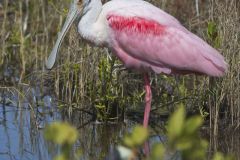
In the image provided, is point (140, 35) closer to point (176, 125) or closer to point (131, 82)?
point (131, 82)

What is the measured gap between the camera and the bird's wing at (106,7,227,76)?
727 centimetres

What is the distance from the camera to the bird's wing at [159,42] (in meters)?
7.27

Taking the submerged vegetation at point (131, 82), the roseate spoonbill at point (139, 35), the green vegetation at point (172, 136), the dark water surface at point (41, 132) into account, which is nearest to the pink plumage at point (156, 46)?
the roseate spoonbill at point (139, 35)

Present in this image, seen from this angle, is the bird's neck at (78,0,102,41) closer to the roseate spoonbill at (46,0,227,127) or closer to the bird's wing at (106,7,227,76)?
the roseate spoonbill at (46,0,227,127)

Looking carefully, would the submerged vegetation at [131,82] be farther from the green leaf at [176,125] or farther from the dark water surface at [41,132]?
the green leaf at [176,125]

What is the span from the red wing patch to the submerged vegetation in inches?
25.4

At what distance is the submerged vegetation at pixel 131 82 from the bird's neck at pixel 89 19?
0.79 meters

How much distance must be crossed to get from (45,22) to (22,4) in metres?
0.84

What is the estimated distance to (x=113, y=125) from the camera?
8.07 m

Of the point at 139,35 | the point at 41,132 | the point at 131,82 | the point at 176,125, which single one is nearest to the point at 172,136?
the point at 176,125

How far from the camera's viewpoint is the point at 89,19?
24.2ft

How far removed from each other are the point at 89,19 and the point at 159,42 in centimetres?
70

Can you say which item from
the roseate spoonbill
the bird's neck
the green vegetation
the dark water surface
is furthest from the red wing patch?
the green vegetation

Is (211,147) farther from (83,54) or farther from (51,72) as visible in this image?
(51,72)
